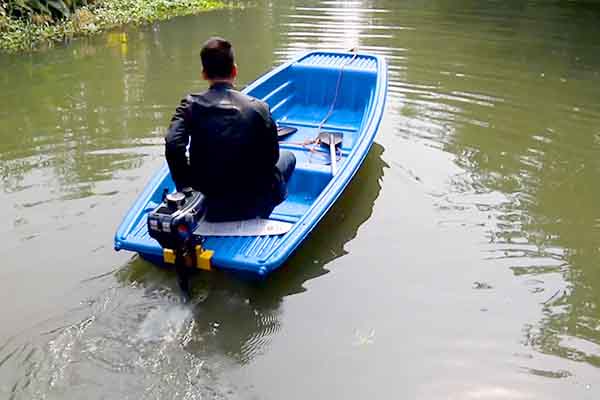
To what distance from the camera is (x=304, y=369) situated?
3.76 meters

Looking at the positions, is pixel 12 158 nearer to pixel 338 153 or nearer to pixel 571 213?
pixel 338 153

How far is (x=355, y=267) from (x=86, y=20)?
9794mm

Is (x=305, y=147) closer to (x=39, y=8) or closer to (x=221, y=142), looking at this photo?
(x=221, y=142)

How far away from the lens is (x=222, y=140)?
3.98 meters

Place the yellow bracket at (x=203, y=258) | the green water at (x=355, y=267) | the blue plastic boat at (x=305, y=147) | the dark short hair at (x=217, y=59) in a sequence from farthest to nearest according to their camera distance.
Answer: the blue plastic boat at (x=305, y=147) → the yellow bracket at (x=203, y=258) → the dark short hair at (x=217, y=59) → the green water at (x=355, y=267)

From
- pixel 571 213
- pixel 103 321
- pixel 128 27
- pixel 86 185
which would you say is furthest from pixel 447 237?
pixel 128 27

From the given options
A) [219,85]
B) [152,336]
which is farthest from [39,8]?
[152,336]

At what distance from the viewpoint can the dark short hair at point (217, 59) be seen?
12.6ft

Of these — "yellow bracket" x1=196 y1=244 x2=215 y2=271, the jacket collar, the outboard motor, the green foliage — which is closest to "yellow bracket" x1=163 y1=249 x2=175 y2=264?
the outboard motor

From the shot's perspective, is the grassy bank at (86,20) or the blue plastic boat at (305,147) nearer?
the blue plastic boat at (305,147)

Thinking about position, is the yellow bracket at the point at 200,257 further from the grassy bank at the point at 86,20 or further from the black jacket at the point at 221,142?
the grassy bank at the point at 86,20

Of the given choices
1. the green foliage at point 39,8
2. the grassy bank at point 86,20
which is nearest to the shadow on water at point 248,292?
the grassy bank at point 86,20

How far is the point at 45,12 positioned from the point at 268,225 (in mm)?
9747

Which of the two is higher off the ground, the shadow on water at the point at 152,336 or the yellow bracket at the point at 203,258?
the yellow bracket at the point at 203,258
